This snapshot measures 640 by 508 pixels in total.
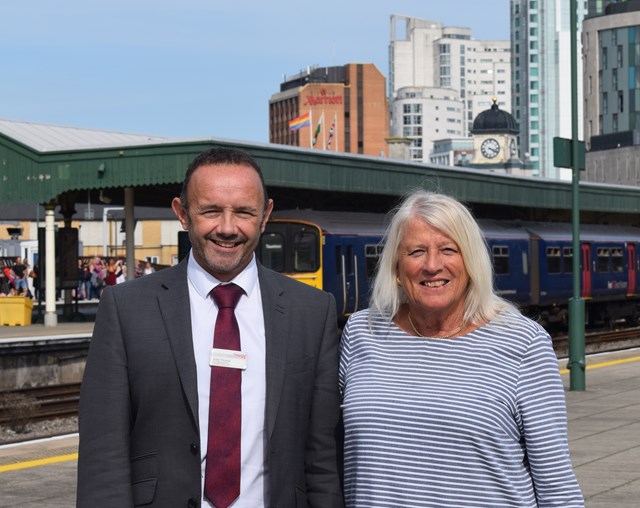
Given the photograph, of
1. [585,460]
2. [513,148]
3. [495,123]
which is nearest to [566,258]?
[585,460]

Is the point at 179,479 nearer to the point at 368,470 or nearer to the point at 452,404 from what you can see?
the point at 368,470

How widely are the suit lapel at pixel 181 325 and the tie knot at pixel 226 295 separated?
3.5 inches

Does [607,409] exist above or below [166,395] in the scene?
below

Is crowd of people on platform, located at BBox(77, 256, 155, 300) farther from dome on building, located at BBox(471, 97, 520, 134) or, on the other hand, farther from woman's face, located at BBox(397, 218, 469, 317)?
dome on building, located at BBox(471, 97, 520, 134)

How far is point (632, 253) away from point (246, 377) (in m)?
34.8

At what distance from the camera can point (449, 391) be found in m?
3.78

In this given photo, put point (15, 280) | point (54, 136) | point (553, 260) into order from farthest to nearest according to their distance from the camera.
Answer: point (15, 280) → point (553, 260) → point (54, 136)

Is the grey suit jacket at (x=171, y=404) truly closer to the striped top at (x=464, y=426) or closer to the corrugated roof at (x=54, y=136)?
the striped top at (x=464, y=426)

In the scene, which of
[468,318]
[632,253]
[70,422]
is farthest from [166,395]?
[632,253]

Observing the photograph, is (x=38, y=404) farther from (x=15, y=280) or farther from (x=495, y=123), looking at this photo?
(x=495, y=123)

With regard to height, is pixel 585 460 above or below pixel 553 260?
below

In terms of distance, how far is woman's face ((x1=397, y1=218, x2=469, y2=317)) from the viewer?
3857mm

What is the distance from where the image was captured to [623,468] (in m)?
10.6

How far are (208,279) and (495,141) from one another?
565 ft
